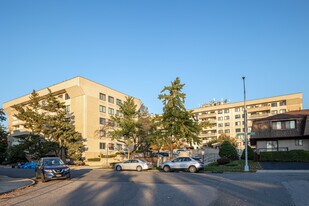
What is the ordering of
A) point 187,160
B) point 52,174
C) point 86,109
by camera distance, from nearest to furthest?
point 52,174, point 187,160, point 86,109

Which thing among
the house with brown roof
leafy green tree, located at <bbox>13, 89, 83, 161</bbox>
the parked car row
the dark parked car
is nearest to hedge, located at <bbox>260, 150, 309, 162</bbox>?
the house with brown roof

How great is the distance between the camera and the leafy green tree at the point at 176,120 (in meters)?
32.4

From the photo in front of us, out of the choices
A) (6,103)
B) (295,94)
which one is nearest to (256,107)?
(295,94)

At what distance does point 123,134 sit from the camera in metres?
39.8

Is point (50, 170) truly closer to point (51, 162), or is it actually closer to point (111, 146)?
point (51, 162)

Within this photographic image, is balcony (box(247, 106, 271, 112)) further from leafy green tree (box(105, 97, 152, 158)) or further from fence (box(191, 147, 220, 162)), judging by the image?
leafy green tree (box(105, 97, 152, 158))

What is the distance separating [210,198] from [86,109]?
47119 millimetres

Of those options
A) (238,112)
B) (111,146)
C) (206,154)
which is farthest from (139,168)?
(238,112)

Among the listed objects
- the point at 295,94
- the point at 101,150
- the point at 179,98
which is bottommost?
the point at 101,150

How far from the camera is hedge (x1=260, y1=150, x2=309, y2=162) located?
2947 cm

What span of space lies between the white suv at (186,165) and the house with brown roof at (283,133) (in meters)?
14.1

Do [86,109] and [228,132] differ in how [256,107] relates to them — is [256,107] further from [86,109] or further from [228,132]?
[86,109]

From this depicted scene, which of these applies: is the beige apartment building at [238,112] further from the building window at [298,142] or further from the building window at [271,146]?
the building window at [298,142]

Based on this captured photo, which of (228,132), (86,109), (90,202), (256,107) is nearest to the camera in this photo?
(90,202)
